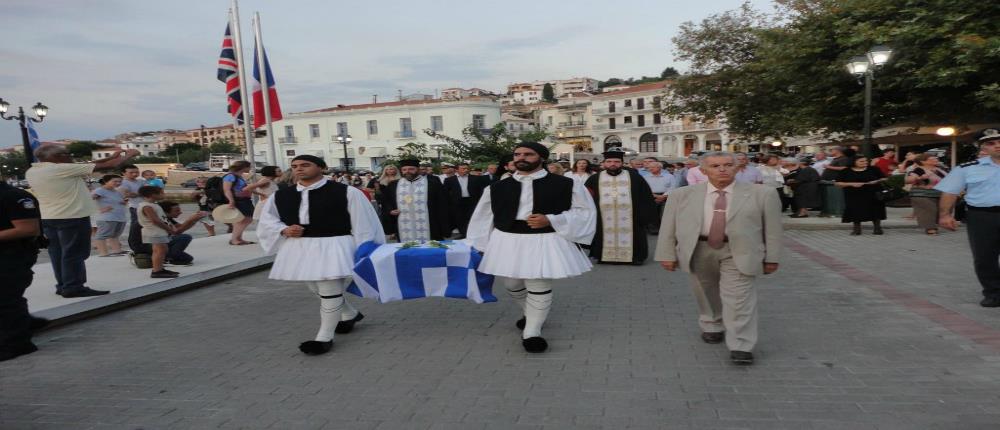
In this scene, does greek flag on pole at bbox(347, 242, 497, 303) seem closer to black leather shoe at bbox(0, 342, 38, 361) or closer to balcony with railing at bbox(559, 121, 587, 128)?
black leather shoe at bbox(0, 342, 38, 361)

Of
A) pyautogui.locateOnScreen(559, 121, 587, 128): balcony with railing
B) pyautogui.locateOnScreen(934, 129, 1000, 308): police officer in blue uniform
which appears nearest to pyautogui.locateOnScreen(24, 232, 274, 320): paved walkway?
pyautogui.locateOnScreen(934, 129, 1000, 308): police officer in blue uniform

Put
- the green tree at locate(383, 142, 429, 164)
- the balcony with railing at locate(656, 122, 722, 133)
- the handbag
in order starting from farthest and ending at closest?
the balcony with railing at locate(656, 122, 722, 133) → the green tree at locate(383, 142, 429, 164) → the handbag

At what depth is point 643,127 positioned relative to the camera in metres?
71.2

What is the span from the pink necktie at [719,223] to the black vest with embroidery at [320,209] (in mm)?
2921

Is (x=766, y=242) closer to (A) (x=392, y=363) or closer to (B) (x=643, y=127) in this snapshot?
(A) (x=392, y=363)

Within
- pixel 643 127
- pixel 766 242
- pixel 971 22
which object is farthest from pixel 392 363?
pixel 643 127

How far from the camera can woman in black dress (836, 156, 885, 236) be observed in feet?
33.3

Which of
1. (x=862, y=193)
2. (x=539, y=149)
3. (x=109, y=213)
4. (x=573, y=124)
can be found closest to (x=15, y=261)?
(x=539, y=149)

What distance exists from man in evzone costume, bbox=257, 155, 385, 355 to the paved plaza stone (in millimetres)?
505

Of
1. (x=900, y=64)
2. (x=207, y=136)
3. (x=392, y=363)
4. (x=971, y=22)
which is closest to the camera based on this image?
(x=392, y=363)

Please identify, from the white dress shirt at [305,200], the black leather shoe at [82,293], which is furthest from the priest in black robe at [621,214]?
the black leather shoe at [82,293]

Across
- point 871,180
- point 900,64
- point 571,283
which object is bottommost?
point 571,283

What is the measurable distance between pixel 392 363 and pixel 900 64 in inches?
638

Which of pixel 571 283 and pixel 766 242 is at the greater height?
pixel 766 242
